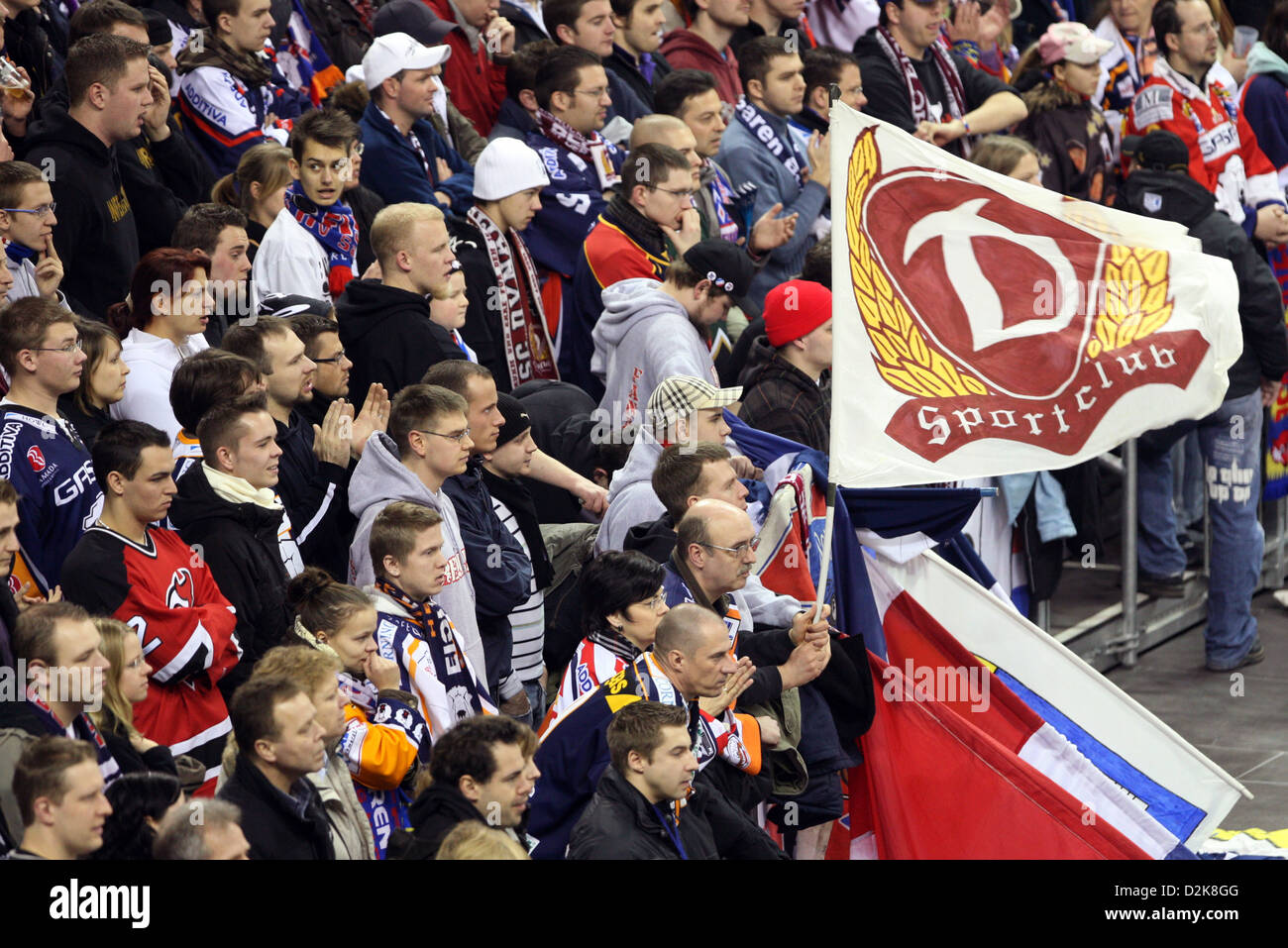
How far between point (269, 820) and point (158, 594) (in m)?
1.05

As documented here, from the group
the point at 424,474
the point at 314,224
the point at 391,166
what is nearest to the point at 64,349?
the point at 424,474

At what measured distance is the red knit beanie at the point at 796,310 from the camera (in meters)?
8.69

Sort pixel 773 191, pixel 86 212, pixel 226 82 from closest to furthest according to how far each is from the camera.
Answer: pixel 86 212 → pixel 226 82 → pixel 773 191

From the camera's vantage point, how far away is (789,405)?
28.9ft

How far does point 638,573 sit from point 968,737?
5.18 feet

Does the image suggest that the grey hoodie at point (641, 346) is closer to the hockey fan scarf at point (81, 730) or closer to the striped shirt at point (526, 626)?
the striped shirt at point (526, 626)

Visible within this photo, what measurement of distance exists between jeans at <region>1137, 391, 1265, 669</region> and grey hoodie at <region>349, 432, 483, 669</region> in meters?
5.73

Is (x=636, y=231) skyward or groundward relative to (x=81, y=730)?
skyward

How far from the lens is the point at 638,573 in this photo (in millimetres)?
6793

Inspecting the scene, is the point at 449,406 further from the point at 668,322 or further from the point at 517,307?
the point at 517,307

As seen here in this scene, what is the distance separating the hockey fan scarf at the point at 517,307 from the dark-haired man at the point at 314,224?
28.6 inches

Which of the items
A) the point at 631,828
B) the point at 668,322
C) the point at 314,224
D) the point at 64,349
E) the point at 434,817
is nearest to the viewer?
the point at 434,817

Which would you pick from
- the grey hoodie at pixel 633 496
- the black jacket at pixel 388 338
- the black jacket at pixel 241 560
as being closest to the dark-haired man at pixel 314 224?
the black jacket at pixel 388 338

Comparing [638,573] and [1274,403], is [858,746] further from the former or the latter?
[1274,403]
